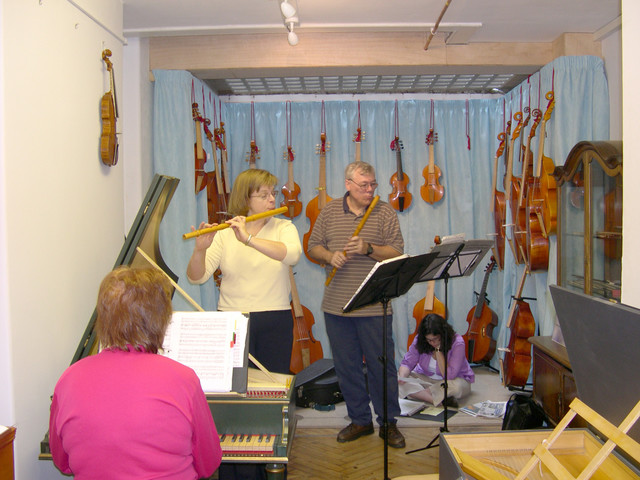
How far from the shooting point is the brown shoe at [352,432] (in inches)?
118

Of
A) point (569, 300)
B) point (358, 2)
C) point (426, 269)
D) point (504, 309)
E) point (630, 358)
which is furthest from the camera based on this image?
point (504, 309)

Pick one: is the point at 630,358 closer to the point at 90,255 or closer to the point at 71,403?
the point at 71,403

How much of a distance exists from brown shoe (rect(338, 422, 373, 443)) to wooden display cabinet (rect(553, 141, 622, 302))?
1.46 meters

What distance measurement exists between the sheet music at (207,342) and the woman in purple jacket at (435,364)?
209cm

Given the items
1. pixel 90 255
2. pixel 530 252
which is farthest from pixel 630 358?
pixel 530 252

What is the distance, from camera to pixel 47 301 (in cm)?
194

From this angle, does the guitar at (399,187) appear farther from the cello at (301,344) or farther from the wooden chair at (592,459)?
the wooden chair at (592,459)

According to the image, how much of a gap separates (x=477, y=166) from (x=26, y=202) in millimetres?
3730

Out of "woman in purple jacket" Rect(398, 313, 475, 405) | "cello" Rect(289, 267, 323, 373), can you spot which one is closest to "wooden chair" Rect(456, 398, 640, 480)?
"woman in purple jacket" Rect(398, 313, 475, 405)

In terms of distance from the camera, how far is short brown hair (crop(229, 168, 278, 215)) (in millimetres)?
2312

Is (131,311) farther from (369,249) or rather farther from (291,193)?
(291,193)

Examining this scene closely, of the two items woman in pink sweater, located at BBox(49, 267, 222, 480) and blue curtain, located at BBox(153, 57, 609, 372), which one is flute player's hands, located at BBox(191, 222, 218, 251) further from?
blue curtain, located at BBox(153, 57, 609, 372)

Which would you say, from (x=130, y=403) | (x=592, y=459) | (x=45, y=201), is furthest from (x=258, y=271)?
(x=592, y=459)

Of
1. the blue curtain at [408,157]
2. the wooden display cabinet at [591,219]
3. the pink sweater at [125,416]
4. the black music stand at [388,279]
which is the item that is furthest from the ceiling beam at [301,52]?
the pink sweater at [125,416]
